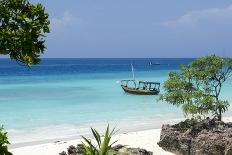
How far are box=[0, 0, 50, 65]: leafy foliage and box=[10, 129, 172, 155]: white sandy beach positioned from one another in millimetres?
12043

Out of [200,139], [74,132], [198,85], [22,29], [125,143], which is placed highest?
[22,29]

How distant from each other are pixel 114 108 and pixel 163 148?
1787 cm

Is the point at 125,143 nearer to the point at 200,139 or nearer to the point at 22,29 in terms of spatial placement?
the point at 200,139

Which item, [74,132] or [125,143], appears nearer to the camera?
[125,143]

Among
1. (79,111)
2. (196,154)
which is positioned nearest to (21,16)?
(196,154)

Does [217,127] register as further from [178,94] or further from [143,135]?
[143,135]

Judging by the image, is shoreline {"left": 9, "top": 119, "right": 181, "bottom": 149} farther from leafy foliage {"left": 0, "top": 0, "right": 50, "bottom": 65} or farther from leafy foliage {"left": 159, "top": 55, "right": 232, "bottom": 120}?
leafy foliage {"left": 0, "top": 0, "right": 50, "bottom": 65}

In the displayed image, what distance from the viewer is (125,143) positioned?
18500 mm

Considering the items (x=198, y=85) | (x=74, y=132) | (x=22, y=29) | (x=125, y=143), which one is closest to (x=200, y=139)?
(x=198, y=85)

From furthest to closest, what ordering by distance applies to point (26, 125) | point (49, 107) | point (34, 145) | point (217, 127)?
1. point (49, 107)
2. point (26, 125)
3. point (34, 145)
4. point (217, 127)

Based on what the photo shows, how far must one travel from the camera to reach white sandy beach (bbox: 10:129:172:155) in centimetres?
1703

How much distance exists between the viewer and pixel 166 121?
2694 cm

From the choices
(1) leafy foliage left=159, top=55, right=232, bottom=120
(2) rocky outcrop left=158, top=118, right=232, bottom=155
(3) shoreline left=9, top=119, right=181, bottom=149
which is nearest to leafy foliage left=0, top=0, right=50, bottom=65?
(2) rocky outcrop left=158, top=118, right=232, bottom=155

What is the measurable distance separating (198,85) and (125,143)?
362 centimetres
